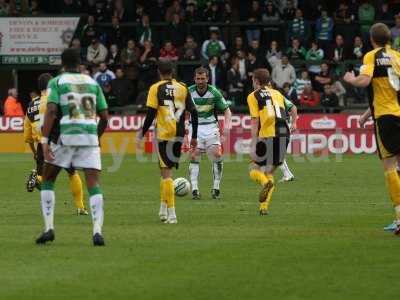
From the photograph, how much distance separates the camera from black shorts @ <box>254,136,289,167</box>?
1712 cm

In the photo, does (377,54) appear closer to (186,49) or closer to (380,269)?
(380,269)

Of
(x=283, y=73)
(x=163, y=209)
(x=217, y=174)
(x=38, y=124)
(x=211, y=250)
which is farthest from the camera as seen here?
(x=283, y=73)

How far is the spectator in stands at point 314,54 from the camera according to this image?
36094 mm

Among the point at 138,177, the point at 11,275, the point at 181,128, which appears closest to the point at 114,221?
the point at 181,128

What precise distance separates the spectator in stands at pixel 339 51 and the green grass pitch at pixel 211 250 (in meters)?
14.8

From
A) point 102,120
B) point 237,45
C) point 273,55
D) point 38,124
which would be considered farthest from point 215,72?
point 102,120

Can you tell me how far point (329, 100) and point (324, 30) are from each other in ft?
8.98

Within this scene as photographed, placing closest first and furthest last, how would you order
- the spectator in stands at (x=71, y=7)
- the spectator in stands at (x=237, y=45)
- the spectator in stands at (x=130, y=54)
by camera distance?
the spectator in stands at (x=237, y=45) → the spectator in stands at (x=130, y=54) → the spectator in stands at (x=71, y=7)

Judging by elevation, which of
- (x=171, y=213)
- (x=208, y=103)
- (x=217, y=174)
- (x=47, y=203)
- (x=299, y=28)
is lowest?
(x=171, y=213)

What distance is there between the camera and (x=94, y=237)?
42.9ft

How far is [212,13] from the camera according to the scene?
3794 centimetres

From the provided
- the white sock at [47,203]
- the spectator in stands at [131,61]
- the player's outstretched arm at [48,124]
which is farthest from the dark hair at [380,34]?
the spectator in stands at [131,61]

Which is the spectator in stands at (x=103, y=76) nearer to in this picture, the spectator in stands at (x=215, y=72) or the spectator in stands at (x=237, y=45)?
the spectator in stands at (x=215, y=72)

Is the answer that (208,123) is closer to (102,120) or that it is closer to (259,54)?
(102,120)
